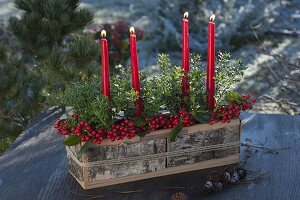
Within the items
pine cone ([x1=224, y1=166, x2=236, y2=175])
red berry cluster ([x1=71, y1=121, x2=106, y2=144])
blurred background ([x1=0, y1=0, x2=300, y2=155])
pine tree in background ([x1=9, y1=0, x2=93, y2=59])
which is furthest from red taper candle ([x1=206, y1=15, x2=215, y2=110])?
pine tree in background ([x1=9, y1=0, x2=93, y2=59])

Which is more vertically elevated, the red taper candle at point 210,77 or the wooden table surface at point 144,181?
the red taper candle at point 210,77

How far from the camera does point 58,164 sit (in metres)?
1.38

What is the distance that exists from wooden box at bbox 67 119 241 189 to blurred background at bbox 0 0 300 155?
0.33 m

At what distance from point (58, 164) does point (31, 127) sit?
282 mm

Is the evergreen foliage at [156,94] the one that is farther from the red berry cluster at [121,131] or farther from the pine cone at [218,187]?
the pine cone at [218,187]

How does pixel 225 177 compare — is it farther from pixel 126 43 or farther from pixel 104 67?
pixel 126 43

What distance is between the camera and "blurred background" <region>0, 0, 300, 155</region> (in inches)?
78.8

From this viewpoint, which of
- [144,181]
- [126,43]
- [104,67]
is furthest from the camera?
[126,43]

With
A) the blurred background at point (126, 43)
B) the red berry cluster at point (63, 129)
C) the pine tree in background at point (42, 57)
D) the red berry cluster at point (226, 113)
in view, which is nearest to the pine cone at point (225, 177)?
the red berry cluster at point (226, 113)

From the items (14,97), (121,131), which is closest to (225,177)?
(121,131)

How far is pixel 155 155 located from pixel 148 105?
109mm

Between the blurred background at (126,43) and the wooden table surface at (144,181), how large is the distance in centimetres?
15

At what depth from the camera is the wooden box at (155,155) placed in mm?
1240

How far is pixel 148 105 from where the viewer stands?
127 cm
